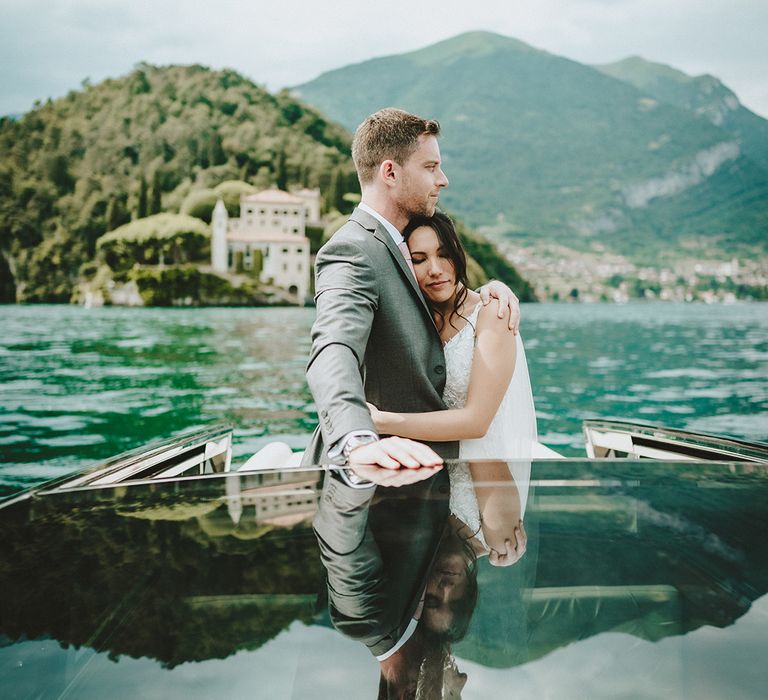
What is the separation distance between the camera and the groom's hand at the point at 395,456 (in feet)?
4.09

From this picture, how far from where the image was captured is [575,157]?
158875 mm

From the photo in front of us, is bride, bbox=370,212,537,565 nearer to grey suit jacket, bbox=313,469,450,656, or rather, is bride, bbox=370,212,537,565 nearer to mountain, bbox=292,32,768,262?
grey suit jacket, bbox=313,469,450,656

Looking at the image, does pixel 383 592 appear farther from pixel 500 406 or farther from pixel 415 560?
pixel 500 406

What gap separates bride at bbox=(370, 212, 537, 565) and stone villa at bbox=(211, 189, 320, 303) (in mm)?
68769

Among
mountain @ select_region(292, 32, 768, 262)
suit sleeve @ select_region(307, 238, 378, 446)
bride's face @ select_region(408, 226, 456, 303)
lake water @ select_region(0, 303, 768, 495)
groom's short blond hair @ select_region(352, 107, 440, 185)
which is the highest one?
mountain @ select_region(292, 32, 768, 262)

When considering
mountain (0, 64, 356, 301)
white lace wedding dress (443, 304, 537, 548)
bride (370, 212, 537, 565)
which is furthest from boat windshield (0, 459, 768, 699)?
mountain (0, 64, 356, 301)

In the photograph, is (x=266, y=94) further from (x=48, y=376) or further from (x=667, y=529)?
(x=667, y=529)

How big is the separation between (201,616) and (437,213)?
5.85ft

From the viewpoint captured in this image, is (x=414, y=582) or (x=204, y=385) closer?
(x=414, y=582)

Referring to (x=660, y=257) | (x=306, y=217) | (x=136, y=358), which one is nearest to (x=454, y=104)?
(x=660, y=257)

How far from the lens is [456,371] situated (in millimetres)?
2340

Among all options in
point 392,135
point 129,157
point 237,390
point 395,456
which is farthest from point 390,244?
point 129,157

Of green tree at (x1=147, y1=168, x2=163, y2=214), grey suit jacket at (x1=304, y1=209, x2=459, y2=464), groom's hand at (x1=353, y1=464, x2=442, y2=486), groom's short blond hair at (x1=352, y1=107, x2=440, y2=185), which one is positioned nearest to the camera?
groom's hand at (x1=353, y1=464, x2=442, y2=486)

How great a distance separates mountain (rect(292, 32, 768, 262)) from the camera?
133750mm
